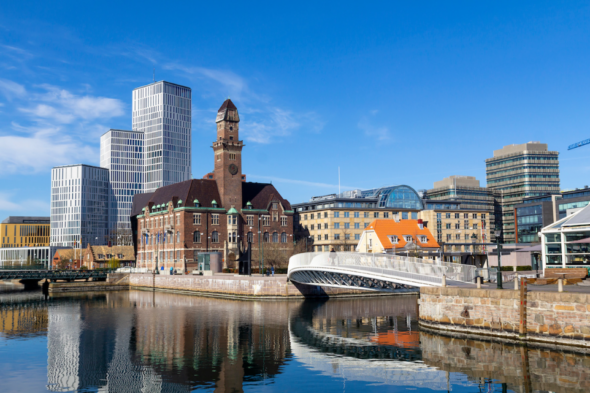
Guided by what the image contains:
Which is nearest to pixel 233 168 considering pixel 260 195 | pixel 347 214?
pixel 260 195

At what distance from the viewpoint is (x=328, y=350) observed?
37.2 m

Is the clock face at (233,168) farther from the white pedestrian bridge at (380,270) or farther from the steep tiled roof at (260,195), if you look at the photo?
the white pedestrian bridge at (380,270)

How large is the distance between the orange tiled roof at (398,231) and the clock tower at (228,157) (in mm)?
30975

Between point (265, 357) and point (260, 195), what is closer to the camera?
point (265, 357)

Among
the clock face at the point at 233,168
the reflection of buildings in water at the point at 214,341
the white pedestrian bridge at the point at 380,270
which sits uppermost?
the clock face at the point at 233,168

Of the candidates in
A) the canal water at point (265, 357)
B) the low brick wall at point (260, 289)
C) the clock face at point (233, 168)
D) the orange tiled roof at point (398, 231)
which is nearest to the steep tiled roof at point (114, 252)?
the clock face at point (233, 168)

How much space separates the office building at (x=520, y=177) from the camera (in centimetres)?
18175

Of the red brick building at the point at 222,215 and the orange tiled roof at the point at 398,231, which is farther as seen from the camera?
the red brick building at the point at 222,215

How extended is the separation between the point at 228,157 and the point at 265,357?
82.8m

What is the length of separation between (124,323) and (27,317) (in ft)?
48.8

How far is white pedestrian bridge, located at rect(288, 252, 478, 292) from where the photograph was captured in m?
43.1

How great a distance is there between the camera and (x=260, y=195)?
400ft

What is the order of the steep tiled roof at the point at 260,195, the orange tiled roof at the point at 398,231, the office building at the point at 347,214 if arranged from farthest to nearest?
the office building at the point at 347,214, the steep tiled roof at the point at 260,195, the orange tiled roof at the point at 398,231

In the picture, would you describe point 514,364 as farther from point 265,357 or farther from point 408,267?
point 408,267
